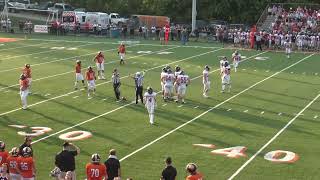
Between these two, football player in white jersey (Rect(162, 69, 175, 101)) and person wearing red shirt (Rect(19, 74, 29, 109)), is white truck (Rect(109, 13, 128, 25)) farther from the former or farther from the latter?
person wearing red shirt (Rect(19, 74, 29, 109))

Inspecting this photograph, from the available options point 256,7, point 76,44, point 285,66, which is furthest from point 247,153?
point 256,7

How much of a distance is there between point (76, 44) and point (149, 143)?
31200 mm

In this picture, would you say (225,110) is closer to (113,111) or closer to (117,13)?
(113,111)

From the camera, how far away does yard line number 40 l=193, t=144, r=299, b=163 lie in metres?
17.9

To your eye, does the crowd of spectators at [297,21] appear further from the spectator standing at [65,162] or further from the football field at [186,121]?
the spectator standing at [65,162]

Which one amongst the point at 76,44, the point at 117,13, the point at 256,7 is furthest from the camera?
the point at 117,13

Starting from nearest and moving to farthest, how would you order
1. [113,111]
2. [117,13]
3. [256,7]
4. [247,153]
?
1. [247,153]
2. [113,111]
3. [256,7]
4. [117,13]

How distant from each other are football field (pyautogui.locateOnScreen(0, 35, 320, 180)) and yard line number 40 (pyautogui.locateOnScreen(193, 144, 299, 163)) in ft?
0.09

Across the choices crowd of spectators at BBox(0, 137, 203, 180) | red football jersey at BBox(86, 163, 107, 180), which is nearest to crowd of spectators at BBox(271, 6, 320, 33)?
crowd of spectators at BBox(0, 137, 203, 180)

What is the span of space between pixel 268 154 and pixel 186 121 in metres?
4.78

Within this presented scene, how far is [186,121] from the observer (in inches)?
888

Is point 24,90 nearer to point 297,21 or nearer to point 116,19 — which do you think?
point 297,21

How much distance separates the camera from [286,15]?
182ft

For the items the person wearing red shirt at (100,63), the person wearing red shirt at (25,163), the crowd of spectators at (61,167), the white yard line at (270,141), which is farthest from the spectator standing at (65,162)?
the person wearing red shirt at (100,63)
